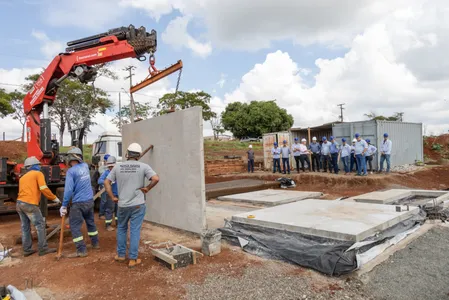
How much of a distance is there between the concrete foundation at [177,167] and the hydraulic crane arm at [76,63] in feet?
6.10

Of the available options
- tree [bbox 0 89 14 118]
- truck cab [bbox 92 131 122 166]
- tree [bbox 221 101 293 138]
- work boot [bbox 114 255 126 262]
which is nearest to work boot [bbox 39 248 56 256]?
work boot [bbox 114 255 126 262]

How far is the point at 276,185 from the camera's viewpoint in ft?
44.4

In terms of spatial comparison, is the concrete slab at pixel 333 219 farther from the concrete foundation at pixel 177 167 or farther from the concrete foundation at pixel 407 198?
the concrete foundation at pixel 407 198

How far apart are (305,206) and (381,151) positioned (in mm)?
7659

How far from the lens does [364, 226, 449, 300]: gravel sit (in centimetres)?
366

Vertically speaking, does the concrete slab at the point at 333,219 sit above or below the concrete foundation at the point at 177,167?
below

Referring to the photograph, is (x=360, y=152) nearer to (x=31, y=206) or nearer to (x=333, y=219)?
(x=333, y=219)

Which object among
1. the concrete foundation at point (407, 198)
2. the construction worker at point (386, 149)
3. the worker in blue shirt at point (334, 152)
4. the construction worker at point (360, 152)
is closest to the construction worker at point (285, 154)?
the worker in blue shirt at point (334, 152)

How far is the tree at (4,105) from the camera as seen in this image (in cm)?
2420

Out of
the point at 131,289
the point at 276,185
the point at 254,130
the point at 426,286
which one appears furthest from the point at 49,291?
the point at 254,130

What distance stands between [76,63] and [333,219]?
23.0 feet

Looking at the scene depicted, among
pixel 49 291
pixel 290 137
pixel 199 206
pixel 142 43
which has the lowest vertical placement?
pixel 49 291

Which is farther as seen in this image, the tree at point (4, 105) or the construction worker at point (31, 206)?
the tree at point (4, 105)

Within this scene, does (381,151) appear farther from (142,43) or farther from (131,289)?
(131,289)
